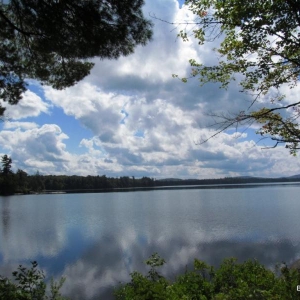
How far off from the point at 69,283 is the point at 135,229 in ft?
38.8

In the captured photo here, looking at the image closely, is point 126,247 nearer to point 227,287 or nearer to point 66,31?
point 227,287

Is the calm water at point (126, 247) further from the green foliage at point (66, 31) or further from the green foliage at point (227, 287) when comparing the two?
the green foliage at point (66, 31)

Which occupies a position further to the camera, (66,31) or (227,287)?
(66,31)

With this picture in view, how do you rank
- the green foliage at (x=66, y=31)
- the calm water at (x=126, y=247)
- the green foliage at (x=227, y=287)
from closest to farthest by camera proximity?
the green foliage at (x=227, y=287), the green foliage at (x=66, y=31), the calm water at (x=126, y=247)

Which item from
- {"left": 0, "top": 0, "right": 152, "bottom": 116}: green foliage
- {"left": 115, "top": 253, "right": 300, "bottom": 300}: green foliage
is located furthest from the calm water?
{"left": 0, "top": 0, "right": 152, "bottom": 116}: green foliage

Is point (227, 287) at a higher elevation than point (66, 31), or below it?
below

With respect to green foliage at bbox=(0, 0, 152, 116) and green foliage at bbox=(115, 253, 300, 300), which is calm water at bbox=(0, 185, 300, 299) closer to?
green foliage at bbox=(115, 253, 300, 300)

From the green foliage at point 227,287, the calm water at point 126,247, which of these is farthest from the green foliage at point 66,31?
the calm water at point 126,247

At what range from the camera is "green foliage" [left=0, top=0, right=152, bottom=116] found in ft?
21.7

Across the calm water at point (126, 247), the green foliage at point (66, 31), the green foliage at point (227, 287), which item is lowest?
the calm water at point (126, 247)

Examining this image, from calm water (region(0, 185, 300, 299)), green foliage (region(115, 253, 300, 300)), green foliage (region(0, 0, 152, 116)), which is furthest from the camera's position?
calm water (region(0, 185, 300, 299))

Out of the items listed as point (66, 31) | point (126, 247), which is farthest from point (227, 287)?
point (126, 247)

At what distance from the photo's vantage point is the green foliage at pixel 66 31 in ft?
21.7

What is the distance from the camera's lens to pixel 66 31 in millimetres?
6938
